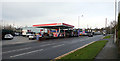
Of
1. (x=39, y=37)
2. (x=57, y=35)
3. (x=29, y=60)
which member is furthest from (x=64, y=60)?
(x=57, y=35)

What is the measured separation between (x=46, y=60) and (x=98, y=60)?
3304mm

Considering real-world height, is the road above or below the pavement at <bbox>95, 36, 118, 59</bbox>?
below

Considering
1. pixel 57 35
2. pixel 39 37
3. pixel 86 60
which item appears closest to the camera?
pixel 86 60

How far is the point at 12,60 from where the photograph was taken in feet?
22.8

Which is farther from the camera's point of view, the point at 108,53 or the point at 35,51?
the point at 35,51

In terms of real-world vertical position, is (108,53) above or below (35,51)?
above

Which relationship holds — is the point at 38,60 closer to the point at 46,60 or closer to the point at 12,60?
the point at 46,60

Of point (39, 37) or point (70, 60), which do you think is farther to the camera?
point (39, 37)

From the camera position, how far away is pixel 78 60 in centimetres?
Answer: 638

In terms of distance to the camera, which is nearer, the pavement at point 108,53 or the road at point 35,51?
the pavement at point 108,53

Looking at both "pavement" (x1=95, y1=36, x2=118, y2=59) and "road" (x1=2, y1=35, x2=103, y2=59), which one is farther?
"road" (x1=2, y1=35, x2=103, y2=59)

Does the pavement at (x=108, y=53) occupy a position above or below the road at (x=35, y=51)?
above

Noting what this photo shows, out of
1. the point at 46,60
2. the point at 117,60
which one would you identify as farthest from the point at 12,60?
the point at 117,60

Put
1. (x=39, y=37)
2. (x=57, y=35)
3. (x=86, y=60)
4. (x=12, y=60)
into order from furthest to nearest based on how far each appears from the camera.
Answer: (x=57, y=35) < (x=39, y=37) < (x=12, y=60) < (x=86, y=60)
